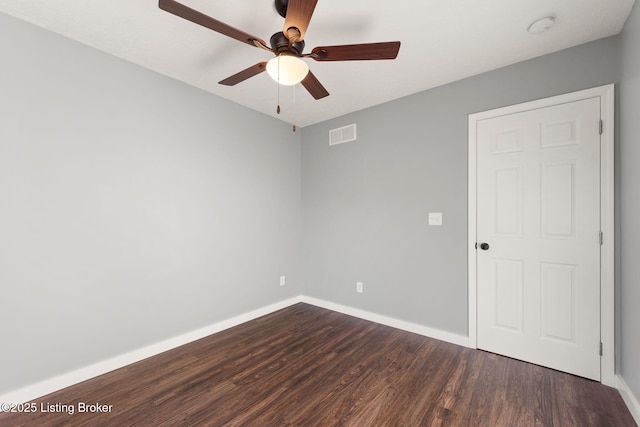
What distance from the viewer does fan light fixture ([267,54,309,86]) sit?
1631mm

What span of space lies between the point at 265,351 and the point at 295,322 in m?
0.70

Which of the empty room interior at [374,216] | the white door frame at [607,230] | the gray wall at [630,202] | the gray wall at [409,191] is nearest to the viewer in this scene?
the gray wall at [630,202]

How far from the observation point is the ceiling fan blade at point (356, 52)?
5.02ft

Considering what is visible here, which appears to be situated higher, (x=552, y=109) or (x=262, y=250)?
(x=552, y=109)

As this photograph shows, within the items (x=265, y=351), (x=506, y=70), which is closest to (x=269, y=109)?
(x=506, y=70)

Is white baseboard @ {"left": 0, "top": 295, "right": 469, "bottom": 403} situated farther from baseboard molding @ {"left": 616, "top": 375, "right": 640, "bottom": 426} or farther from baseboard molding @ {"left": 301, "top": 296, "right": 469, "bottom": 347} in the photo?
baseboard molding @ {"left": 616, "top": 375, "right": 640, "bottom": 426}

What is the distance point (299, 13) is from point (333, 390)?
2.45 metres

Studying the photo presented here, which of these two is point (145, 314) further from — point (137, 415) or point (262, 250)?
point (262, 250)

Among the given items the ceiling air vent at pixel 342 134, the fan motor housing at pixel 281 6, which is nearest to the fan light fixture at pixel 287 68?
the fan motor housing at pixel 281 6

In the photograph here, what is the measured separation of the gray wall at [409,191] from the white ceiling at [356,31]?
0.79 ft

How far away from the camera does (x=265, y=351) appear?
8.25 ft

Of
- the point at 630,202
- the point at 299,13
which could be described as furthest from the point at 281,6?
the point at 630,202

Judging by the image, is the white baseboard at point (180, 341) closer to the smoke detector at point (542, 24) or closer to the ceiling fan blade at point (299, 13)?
the smoke detector at point (542, 24)

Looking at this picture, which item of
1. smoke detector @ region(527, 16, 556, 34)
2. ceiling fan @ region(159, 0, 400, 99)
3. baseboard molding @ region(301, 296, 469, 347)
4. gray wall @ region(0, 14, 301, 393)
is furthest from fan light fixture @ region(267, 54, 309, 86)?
baseboard molding @ region(301, 296, 469, 347)
